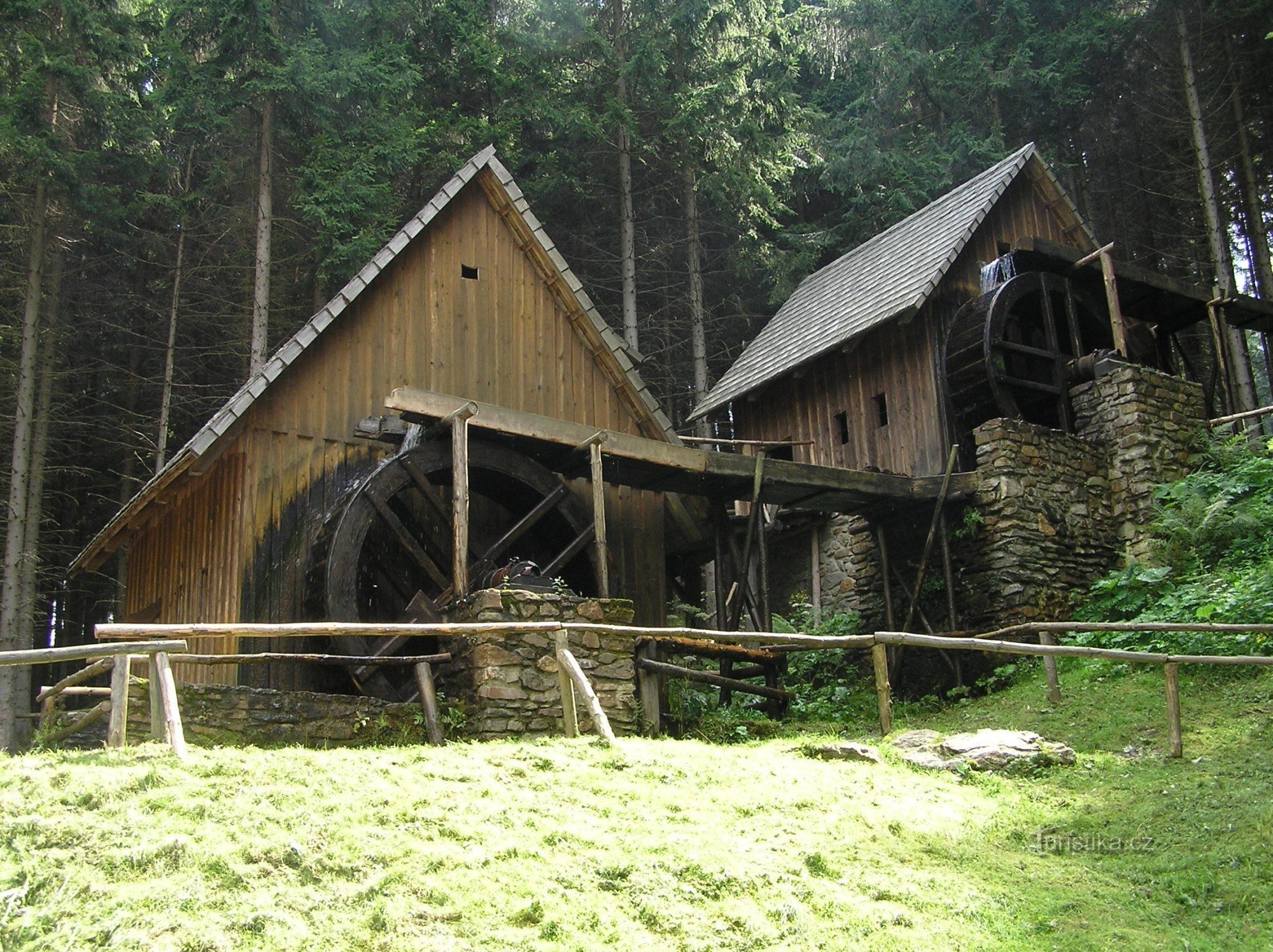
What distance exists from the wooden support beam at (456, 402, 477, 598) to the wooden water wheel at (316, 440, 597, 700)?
0.50m

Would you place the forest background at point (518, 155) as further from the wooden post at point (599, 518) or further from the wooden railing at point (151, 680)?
the wooden railing at point (151, 680)

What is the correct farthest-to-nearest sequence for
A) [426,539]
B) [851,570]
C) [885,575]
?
[851,570] → [885,575] → [426,539]

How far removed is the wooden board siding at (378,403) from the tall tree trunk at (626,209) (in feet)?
21.8

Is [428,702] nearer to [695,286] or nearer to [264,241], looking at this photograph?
[264,241]

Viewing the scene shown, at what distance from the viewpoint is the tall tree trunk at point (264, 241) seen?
1783cm

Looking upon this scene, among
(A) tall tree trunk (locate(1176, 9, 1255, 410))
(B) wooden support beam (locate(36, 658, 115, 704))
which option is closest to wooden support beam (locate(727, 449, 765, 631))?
(B) wooden support beam (locate(36, 658, 115, 704))

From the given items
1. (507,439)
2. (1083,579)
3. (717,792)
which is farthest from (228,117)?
(717,792)

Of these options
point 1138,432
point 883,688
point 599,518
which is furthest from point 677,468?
point 1138,432

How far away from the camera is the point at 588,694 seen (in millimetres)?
7867

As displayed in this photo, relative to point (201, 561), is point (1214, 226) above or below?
above

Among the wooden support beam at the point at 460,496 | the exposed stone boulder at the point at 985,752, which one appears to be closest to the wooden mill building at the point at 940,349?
the exposed stone boulder at the point at 985,752

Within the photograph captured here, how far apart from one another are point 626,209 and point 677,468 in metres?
10.4

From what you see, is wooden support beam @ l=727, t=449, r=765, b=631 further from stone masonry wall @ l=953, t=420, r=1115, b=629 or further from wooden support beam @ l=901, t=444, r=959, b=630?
stone masonry wall @ l=953, t=420, r=1115, b=629

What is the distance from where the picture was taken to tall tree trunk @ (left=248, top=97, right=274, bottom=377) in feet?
58.5
